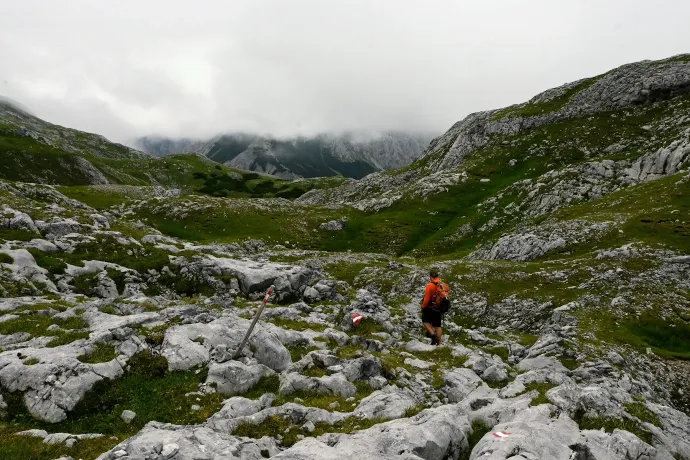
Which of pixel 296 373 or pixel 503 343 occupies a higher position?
pixel 296 373

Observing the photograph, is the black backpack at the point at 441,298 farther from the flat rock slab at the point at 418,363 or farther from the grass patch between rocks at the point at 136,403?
the grass patch between rocks at the point at 136,403

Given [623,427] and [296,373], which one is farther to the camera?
[296,373]

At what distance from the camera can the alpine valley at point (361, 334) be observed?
12.2 m

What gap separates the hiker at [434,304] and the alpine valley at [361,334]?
1.37 m

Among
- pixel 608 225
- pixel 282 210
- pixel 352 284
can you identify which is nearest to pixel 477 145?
pixel 282 210

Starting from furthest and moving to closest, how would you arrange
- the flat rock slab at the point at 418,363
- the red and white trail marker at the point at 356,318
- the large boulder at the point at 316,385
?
the red and white trail marker at the point at 356,318
the flat rock slab at the point at 418,363
the large boulder at the point at 316,385

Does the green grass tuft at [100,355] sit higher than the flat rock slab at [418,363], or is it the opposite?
the green grass tuft at [100,355]

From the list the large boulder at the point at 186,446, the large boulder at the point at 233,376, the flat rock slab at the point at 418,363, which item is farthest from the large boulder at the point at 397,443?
the flat rock slab at the point at 418,363

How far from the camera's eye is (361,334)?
1038 inches

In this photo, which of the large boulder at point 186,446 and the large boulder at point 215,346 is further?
the large boulder at point 215,346

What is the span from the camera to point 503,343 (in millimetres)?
30438

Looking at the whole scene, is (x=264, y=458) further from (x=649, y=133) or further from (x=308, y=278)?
(x=649, y=133)

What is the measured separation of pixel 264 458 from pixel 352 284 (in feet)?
117

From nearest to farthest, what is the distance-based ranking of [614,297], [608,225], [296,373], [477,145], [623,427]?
[623,427] → [296,373] → [614,297] → [608,225] → [477,145]
